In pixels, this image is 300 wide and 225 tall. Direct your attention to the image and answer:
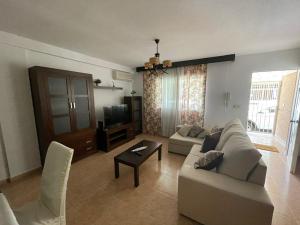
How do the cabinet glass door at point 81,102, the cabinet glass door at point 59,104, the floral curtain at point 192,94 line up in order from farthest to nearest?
the floral curtain at point 192,94, the cabinet glass door at point 81,102, the cabinet glass door at point 59,104

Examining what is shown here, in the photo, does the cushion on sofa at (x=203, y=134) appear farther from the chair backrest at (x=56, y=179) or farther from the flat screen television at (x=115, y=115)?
the chair backrest at (x=56, y=179)

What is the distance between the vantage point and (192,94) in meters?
4.05

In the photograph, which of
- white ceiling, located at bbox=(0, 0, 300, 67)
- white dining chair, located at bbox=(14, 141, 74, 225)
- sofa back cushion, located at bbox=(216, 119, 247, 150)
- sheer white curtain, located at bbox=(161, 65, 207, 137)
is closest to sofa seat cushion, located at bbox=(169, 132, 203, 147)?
sofa back cushion, located at bbox=(216, 119, 247, 150)

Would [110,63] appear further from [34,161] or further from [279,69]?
[279,69]

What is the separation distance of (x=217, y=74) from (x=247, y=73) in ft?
2.29

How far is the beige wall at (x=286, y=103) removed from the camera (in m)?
3.22

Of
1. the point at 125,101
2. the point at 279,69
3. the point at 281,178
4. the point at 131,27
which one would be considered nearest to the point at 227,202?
the point at 281,178

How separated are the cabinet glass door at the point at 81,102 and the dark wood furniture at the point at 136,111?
5.04 feet

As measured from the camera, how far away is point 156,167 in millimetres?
2691

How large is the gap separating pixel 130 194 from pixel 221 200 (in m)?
1.25

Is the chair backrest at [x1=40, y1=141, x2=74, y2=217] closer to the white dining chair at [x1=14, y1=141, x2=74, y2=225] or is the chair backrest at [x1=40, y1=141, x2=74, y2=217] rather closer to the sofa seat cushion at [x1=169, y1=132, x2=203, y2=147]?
the white dining chair at [x1=14, y1=141, x2=74, y2=225]

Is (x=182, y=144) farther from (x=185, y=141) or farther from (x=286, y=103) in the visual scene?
(x=286, y=103)

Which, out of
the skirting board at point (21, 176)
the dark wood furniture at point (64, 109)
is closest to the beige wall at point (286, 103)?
the dark wood furniture at point (64, 109)

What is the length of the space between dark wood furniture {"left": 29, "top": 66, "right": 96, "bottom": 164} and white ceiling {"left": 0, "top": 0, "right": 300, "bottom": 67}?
662 millimetres
